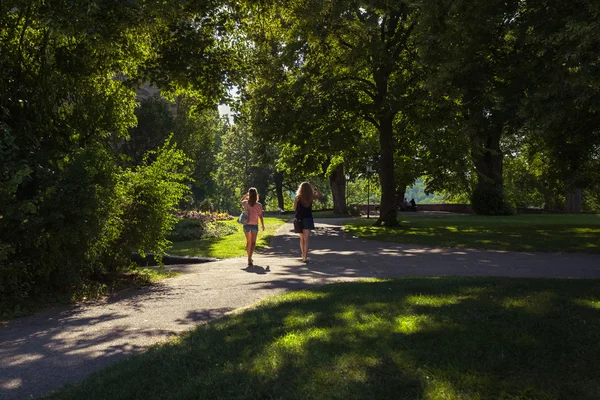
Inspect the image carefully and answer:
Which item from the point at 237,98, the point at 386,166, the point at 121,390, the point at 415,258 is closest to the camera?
the point at 121,390

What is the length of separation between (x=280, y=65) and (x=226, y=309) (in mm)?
14127

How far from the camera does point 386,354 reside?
4.00 metres

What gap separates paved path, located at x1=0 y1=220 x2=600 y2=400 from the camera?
4.62 m

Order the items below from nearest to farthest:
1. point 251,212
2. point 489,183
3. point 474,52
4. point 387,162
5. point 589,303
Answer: point 589,303 → point 474,52 → point 251,212 → point 387,162 → point 489,183

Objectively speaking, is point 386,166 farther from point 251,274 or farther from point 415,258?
point 251,274

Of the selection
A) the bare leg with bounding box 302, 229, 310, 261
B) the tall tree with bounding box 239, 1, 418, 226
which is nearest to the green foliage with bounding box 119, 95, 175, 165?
the tall tree with bounding box 239, 1, 418, 226

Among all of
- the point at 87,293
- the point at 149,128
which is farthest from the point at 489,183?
the point at 87,293

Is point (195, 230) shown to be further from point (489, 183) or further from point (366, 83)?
point (489, 183)

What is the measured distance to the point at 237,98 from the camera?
1309 cm

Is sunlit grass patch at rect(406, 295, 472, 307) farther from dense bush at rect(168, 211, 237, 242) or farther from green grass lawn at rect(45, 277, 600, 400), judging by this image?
dense bush at rect(168, 211, 237, 242)

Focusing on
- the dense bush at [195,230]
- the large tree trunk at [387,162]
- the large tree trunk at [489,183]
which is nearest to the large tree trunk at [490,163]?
the large tree trunk at [489,183]

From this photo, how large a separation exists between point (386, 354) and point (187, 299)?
4.32 meters

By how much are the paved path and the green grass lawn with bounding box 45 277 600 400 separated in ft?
1.93

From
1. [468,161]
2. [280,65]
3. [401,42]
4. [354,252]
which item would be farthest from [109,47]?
[468,161]
